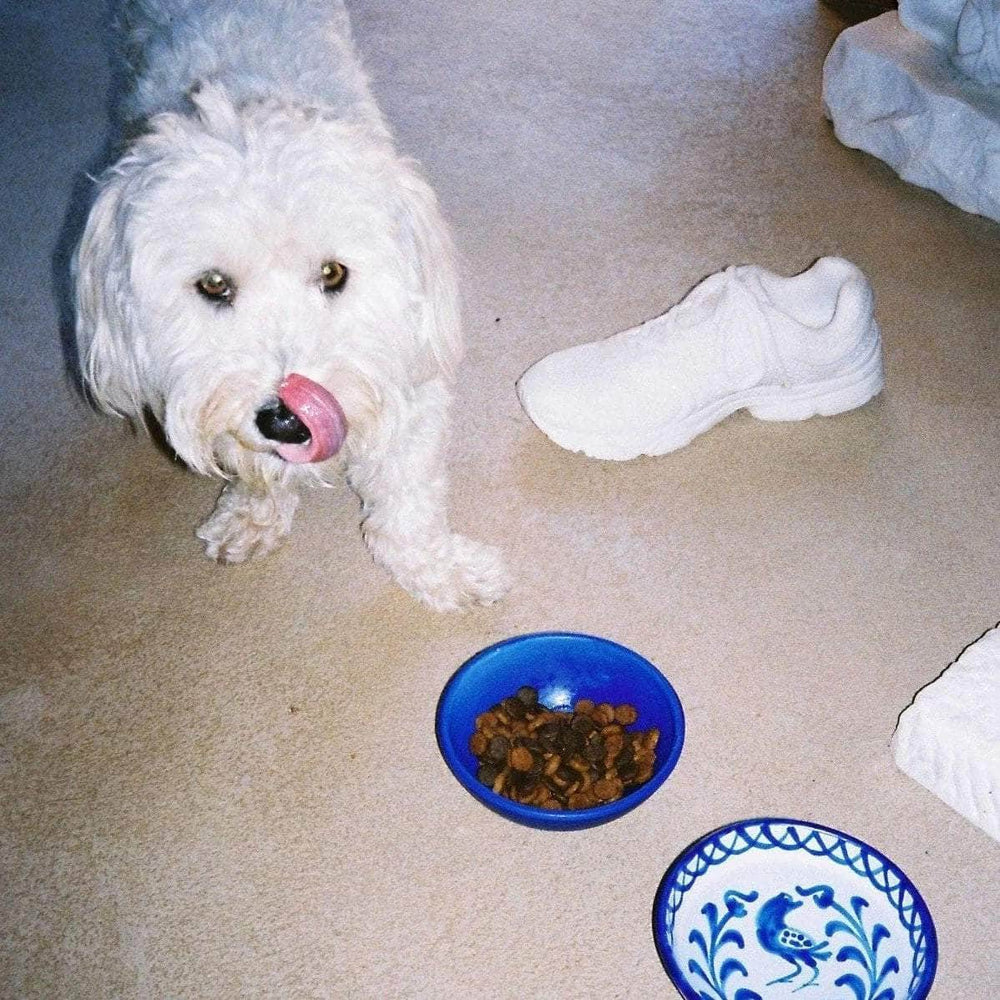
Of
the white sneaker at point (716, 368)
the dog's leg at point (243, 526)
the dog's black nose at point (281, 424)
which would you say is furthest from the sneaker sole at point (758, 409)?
the dog's black nose at point (281, 424)

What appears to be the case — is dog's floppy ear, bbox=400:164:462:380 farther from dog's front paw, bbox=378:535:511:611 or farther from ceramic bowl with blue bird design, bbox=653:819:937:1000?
ceramic bowl with blue bird design, bbox=653:819:937:1000

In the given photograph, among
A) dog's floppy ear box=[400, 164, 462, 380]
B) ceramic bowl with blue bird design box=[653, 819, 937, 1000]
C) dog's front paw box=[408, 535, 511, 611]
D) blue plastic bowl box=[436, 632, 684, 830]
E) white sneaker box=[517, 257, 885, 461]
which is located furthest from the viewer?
white sneaker box=[517, 257, 885, 461]

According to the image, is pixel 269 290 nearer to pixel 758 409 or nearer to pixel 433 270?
pixel 433 270

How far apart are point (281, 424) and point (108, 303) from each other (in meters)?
0.36

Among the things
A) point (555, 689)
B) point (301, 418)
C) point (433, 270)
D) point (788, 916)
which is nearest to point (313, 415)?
point (301, 418)

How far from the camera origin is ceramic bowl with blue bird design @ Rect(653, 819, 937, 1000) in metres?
1.30

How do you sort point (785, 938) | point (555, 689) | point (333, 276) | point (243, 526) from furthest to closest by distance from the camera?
point (243, 526)
point (555, 689)
point (333, 276)
point (785, 938)

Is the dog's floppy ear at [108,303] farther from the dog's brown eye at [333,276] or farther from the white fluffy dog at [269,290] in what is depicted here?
the dog's brown eye at [333,276]

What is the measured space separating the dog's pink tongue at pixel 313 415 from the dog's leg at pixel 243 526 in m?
0.49

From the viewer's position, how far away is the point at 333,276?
150 centimetres

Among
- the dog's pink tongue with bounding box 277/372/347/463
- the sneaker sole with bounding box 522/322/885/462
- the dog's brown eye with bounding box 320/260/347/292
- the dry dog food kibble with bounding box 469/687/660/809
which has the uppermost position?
the dog's brown eye with bounding box 320/260/347/292

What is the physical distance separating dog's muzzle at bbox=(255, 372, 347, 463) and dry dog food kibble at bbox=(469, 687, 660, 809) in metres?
0.49

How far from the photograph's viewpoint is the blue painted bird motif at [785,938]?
1343 mm

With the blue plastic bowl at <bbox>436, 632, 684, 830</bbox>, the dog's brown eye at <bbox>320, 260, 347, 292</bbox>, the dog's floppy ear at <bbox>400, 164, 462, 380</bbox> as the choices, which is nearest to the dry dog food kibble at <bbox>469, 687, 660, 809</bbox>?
the blue plastic bowl at <bbox>436, 632, 684, 830</bbox>
